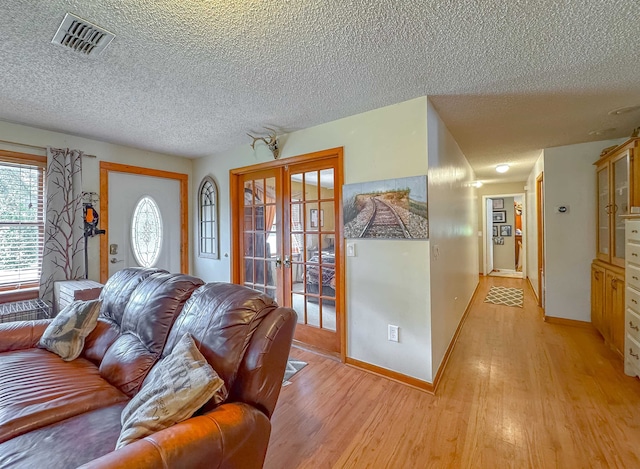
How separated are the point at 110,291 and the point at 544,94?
3.67m

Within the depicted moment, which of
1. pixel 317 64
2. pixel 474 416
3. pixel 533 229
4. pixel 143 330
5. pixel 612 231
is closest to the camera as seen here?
pixel 143 330

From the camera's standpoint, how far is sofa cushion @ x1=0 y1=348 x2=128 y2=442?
1.19 metres

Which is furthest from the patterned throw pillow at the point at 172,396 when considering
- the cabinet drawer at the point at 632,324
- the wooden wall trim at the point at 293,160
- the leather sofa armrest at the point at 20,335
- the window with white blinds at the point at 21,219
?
the cabinet drawer at the point at 632,324

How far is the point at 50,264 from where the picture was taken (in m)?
2.95

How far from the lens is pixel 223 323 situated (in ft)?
4.29

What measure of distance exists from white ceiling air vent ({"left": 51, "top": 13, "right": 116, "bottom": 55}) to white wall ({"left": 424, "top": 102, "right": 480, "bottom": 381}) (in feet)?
7.21

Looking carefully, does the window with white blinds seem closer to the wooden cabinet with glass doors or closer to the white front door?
the white front door

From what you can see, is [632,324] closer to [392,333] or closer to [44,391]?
[392,333]

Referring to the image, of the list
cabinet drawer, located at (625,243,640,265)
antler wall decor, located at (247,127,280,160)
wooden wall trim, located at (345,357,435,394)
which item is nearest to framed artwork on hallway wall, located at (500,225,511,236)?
cabinet drawer, located at (625,243,640,265)

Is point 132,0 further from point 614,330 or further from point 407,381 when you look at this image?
point 614,330

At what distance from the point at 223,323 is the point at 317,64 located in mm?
1644

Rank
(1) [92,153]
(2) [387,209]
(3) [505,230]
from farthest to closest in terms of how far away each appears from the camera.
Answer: (3) [505,230] → (1) [92,153] → (2) [387,209]

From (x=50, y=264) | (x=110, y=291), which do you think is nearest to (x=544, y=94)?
(x=110, y=291)

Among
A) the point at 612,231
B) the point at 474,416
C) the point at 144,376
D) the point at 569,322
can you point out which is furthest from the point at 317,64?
the point at 569,322
